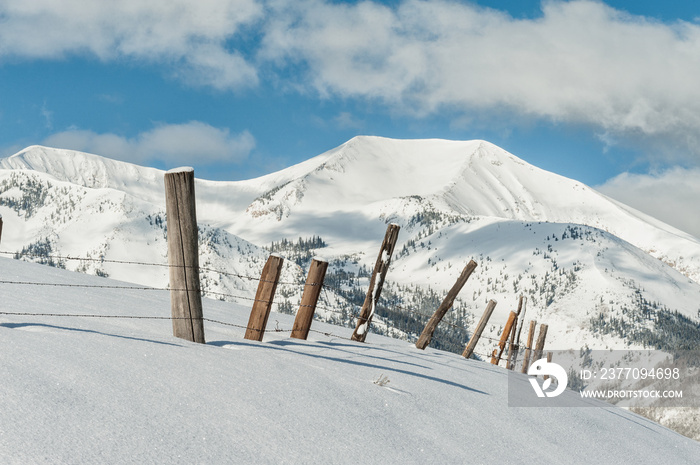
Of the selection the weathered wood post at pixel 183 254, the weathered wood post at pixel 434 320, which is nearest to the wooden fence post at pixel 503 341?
the weathered wood post at pixel 434 320

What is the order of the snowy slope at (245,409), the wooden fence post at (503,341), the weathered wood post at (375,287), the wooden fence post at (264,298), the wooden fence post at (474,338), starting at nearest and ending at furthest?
the snowy slope at (245,409), the wooden fence post at (264,298), the weathered wood post at (375,287), the wooden fence post at (474,338), the wooden fence post at (503,341)

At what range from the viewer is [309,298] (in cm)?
816

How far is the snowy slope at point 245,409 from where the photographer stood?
3223 millimetres

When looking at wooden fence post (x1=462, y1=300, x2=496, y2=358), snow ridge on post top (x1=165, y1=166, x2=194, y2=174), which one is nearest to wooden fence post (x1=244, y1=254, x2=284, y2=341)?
snow ridge on post top (x1=165, y1=166, x2=194, y2=174)

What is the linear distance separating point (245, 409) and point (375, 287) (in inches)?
285

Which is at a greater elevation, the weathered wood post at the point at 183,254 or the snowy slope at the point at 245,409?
the weathered wood post at the point at 183,254

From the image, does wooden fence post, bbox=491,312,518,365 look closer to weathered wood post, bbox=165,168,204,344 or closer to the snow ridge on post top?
weathered wood post, bbox=165,168,204,344

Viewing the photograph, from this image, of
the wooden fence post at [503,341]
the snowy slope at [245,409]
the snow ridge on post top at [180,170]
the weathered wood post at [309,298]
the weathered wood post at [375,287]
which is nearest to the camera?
the snowy slope at [245,409]

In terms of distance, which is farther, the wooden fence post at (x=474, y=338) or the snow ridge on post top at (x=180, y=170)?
the wooden fence post at (x=474, y=338)

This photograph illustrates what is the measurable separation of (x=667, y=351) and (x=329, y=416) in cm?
22638

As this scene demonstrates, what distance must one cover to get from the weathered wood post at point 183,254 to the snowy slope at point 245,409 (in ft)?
0.88

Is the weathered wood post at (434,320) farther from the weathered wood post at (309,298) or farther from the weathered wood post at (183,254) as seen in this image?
the weathered wood post at (183,254)

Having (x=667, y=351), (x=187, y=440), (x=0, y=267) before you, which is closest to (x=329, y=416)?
(x=187, y=440)

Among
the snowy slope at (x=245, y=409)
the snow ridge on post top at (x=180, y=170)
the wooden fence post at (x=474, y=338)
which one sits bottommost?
the snowy slope at (x=245, y=409)
